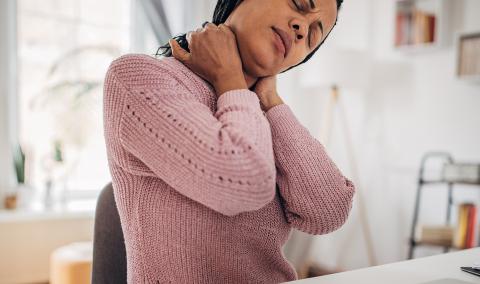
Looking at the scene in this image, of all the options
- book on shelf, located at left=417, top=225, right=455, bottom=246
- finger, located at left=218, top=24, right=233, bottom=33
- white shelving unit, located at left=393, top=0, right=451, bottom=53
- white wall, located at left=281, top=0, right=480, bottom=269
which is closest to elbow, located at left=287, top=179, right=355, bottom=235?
finger, located at left=218, top=24, right=233, bottom=33

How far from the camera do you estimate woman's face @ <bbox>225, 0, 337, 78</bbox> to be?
0.88 meters

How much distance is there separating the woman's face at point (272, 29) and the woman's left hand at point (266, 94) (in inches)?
1.2

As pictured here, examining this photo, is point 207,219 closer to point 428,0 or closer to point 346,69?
point 346,69

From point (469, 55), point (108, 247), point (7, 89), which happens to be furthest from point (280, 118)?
point (7, 89)

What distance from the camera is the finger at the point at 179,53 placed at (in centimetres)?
90

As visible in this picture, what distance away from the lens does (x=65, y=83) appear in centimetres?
300

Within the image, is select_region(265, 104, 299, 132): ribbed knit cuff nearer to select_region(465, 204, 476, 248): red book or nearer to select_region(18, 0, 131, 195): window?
select_region(465, 204, 476, 248): red book

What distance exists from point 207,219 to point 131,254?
0.52 ft

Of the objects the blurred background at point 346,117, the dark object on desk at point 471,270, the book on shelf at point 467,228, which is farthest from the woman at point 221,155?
the book on shelf at point 467,228

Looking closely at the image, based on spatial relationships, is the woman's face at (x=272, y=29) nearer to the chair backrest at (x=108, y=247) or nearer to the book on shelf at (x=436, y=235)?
the chair backrest at (x=108, y=247)

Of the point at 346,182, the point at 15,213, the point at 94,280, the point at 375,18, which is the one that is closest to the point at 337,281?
the point at 346,182

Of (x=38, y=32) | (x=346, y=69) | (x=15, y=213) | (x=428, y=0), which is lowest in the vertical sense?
(x=15, y=213)

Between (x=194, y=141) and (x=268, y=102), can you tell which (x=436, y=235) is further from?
(x=194, y=141)

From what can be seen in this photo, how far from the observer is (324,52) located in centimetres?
301
